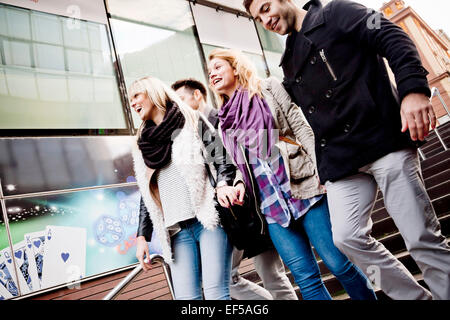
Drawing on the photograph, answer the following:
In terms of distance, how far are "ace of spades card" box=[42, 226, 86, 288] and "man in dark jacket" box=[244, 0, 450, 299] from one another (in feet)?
8.99

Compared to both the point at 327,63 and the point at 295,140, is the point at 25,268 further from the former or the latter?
the point at 327,63

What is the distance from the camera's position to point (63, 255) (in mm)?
2865

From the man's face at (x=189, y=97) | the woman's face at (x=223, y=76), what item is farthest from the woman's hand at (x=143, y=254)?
the man's face at (x=189, y=97)

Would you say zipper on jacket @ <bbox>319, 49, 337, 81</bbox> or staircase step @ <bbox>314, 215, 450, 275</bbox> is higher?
zipper on jacket @ <bbox>319, 49, 337, 81</bbox>

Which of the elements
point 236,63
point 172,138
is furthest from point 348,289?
point 236,63

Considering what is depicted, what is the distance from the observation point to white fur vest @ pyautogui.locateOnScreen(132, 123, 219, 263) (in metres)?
1.29

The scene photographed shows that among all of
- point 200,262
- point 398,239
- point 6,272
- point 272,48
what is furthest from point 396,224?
point 272,48

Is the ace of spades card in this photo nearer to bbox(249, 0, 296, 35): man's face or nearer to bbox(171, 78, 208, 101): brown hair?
bbox(171, 78, 208, 101): brown hair

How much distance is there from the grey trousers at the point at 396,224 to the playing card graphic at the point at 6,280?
2.88m

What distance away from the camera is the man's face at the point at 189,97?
7.69 ft

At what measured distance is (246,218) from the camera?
1312 mm

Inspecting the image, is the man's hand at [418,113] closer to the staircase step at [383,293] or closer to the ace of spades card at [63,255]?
the staircase step at [383,293]

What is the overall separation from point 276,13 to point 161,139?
779 millimetres

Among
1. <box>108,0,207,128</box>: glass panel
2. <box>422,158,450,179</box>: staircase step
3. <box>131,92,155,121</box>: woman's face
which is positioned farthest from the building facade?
<box>108,0,207,128</box>: glass panel
